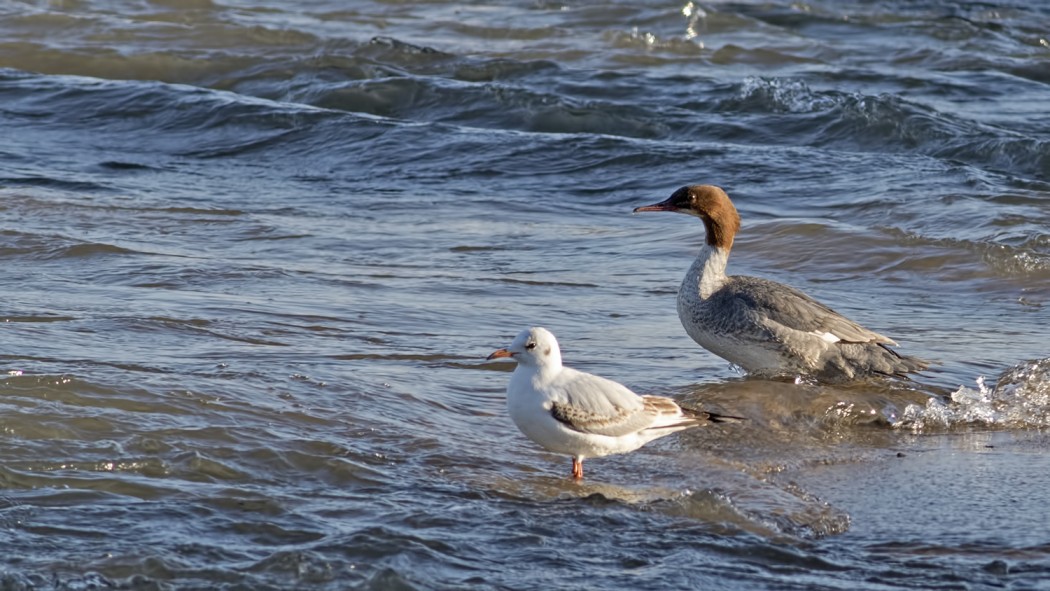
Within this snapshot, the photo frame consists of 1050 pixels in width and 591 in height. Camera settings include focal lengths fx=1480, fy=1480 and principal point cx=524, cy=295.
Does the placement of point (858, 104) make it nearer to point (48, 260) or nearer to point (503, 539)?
point (48, 260)

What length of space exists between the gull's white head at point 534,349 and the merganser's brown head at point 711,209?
229 centimetres

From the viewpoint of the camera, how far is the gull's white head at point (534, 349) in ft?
19.2

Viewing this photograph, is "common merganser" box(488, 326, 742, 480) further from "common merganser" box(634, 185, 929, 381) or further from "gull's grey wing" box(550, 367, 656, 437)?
"common merganser" box(634, 185, 929, 381)

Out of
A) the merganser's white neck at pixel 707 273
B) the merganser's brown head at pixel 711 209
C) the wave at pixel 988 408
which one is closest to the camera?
the wave at pixel 988 408

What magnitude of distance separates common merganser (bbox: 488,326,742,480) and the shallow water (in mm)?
209

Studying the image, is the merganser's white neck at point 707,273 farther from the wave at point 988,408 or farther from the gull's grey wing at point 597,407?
the gull's grey wing at point 597,407

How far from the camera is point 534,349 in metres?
5.88

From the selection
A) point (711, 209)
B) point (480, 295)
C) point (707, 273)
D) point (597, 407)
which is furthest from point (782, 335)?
point (480, 295)

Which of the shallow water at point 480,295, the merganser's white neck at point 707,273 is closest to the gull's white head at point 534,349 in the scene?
the shallow water at point 480,295

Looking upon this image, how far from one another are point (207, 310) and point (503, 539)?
137 inches

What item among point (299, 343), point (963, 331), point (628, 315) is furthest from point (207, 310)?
point (963, 331)

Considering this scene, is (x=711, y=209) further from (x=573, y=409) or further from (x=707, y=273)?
(x=573, y=409)

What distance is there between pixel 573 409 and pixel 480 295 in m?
3.25

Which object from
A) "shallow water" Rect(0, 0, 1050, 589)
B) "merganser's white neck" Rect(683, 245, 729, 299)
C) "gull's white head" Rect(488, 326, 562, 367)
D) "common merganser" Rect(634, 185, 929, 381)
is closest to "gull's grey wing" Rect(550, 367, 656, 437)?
"gull's white head" Rect(488, 326, 562, 367)
